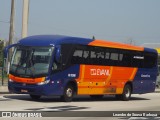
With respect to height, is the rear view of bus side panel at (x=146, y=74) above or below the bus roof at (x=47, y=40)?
below

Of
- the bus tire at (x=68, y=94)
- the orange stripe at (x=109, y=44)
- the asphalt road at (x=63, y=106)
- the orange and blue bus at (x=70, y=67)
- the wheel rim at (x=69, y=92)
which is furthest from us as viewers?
the orange stripe at (x=109, y=44)

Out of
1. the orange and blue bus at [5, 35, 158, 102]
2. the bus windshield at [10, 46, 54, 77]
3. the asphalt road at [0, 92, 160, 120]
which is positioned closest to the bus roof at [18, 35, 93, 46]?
the orange and blue bus at [5, 35, 158, 102]

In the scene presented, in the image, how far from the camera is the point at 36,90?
902 inches

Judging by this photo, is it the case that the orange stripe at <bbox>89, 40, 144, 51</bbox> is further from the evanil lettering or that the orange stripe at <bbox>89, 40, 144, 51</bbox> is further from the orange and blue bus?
the evanil lettering

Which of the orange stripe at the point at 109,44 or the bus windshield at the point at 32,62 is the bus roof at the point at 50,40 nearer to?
the bus windshield at the point at 32,62

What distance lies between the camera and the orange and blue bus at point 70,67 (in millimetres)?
23062

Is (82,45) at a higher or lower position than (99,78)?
higher

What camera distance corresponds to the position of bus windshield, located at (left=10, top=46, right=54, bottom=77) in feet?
75.4

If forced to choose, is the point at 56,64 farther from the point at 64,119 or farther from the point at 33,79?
the point at 64,119

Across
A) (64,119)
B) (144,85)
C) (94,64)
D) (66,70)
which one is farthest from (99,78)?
(64,119)

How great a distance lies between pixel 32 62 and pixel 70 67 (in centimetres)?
196

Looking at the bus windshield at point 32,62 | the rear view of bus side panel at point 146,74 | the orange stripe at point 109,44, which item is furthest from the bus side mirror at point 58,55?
the rear view of bus side panel at point 146,74

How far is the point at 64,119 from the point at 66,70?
26.4 feet

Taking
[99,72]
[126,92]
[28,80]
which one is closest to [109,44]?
[99,72]
